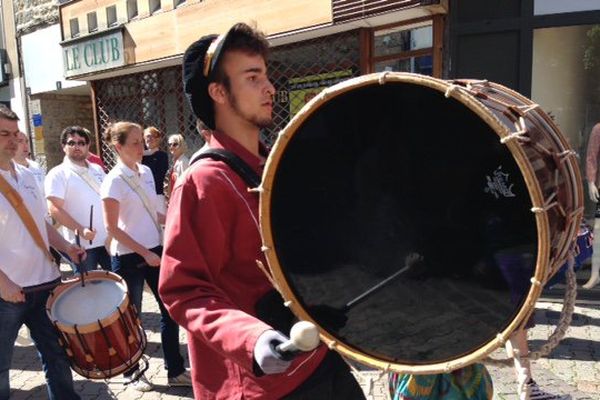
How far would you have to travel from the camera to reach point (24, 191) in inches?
121

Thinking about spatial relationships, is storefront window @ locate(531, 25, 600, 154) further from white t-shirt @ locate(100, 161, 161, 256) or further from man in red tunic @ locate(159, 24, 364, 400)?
man in red tunic @ locate(159, 24, 364, 400)

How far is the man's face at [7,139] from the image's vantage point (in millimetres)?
2992

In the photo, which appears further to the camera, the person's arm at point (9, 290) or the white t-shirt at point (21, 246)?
the white t-shirt at point (21, 246)

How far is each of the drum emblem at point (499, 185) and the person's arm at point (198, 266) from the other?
0.62 m

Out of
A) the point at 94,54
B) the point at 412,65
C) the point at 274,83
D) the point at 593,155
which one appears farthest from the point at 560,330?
the point at 94,54

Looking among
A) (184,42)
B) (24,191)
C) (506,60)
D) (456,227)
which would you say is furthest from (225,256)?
(184,42)

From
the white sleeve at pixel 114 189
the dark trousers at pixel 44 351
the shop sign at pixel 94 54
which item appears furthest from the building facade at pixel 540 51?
the shop sign at pixel 94 54

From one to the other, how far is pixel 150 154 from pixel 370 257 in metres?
4.79

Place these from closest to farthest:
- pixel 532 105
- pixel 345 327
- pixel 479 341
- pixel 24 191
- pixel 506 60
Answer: pixel 479 341 < pixel 345 327 < pixel 532 105 < pixel 24 191 < pixel 506 60

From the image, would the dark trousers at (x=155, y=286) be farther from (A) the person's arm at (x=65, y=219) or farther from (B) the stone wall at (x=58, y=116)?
(B) the stone wall at (x=58, y=116)

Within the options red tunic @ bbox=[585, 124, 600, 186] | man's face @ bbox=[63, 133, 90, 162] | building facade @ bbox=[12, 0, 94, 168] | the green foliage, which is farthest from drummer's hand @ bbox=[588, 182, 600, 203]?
building facade @ bbox=[12, 0, 94, 168]

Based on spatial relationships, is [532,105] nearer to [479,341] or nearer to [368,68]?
[479,341]

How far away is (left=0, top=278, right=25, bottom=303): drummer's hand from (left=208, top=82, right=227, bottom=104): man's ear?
195 centimetres

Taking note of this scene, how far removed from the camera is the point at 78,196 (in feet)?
13.5
